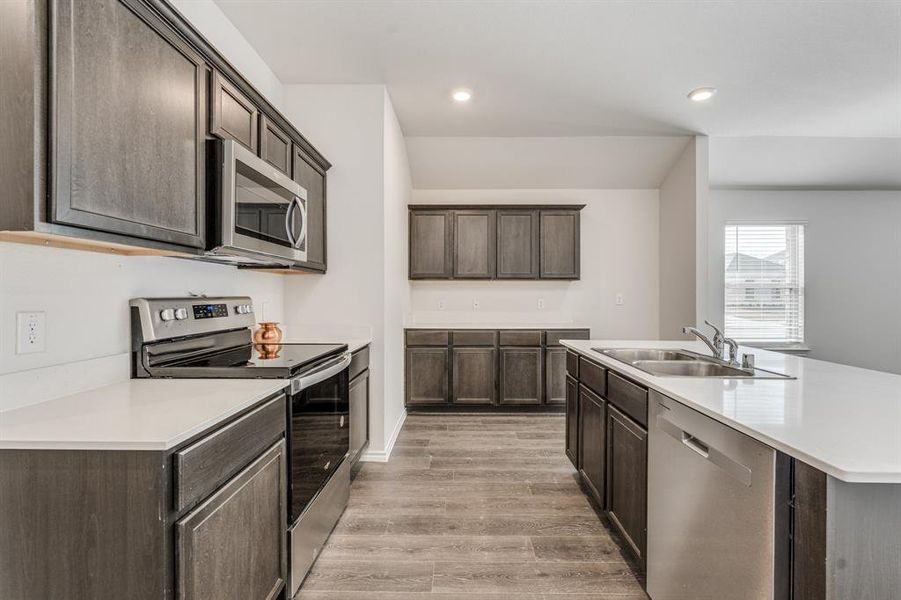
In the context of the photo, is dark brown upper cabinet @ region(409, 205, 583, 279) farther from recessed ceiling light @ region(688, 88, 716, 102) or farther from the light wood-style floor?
the light wood-style floor

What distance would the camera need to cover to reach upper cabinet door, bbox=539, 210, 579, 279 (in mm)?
4609

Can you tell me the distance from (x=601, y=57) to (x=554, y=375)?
9.18 ft

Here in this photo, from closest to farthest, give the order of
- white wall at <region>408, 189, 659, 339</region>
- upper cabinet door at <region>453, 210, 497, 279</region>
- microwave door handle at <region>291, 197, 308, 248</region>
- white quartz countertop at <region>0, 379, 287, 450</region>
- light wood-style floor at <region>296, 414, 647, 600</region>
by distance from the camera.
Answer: white quartz countertop at <region>0, 379, 287, 450</region> → light wood-style floor at <region>296, 414, 647, 600</region> → microwave door handle at <region>291, 197, 308, 248</region> → upper cabinet door at <region>453, 210, 497, 279</region> → white wall at <region>408, 189, 659, 339</region>

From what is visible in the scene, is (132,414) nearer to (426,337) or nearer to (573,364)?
(573,364)

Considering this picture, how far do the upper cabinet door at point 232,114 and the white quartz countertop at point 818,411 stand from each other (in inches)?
77.7

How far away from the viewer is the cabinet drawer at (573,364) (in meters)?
2.69

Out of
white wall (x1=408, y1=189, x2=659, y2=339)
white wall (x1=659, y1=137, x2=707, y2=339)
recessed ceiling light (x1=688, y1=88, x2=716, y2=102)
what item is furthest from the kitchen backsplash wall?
white wall (x1=659, y1=137, x2=707, y2=339)

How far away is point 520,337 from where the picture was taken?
4379 mm

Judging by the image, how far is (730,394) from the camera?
4.65ft

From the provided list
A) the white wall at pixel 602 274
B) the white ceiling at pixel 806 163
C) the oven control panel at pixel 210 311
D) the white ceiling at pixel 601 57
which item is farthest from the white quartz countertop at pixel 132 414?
the white ceiling at pixel 806 163

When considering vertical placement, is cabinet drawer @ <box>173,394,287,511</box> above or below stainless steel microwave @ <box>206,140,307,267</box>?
below

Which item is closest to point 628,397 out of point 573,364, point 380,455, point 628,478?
point 628,478

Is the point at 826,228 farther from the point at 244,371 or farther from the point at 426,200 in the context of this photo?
the point at 244,371

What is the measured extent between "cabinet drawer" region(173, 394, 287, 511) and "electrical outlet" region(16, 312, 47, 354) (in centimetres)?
64
